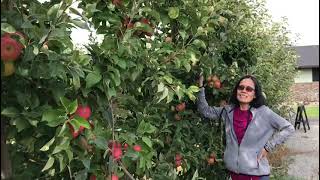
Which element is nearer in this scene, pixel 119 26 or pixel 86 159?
pixel 86 159

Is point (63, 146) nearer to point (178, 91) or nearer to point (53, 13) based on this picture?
point (53, 13)

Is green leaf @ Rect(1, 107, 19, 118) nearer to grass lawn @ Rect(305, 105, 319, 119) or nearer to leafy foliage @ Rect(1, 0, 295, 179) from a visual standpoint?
leafy foliage @ Rect(1, 0, 295, 179)

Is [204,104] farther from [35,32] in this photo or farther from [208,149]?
[35,32]

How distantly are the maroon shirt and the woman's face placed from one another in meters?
0.13

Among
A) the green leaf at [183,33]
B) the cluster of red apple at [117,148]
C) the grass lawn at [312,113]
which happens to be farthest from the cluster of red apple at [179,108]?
the grass lawn at [312,113]

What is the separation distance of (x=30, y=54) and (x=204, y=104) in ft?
8.64

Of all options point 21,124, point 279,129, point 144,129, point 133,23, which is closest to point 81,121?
point 21,124

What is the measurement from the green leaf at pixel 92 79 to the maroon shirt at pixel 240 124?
224 cm

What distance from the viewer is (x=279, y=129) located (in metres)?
4.13

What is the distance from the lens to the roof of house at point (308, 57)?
142 ft

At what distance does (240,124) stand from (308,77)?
4133 cm

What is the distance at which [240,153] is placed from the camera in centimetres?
405

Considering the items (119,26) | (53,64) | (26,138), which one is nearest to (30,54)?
(53,64)

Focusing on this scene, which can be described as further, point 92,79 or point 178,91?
point 178,91
